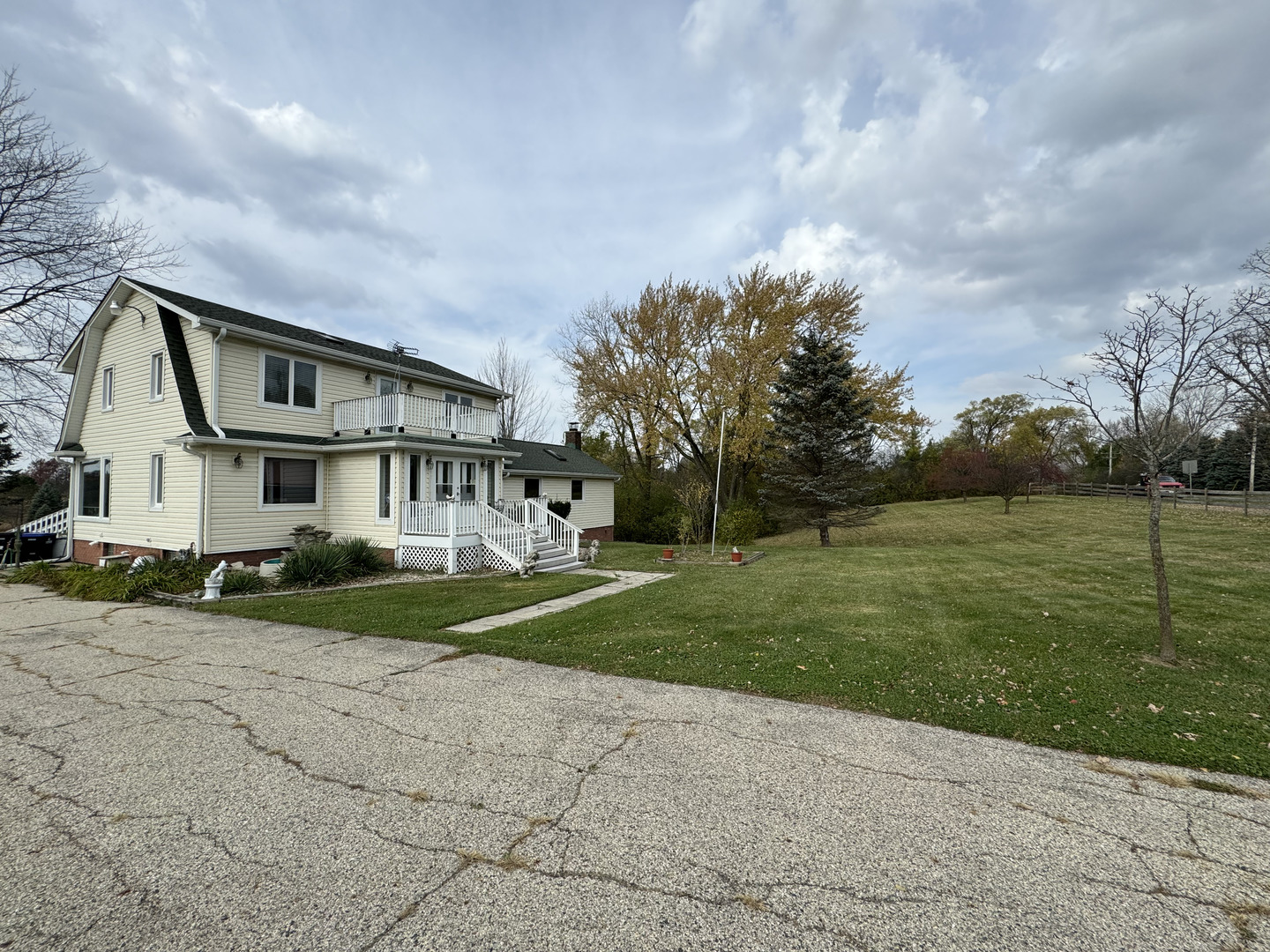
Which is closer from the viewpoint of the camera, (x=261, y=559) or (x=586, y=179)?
(x=261, y=559)

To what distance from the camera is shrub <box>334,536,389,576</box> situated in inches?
495

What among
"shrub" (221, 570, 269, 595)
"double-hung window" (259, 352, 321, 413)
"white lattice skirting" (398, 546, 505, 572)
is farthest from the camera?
"double-hung window" (259, 352, 321, 413)

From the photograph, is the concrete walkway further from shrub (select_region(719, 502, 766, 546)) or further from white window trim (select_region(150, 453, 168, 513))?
white window trim (select_region(150, 453, 168, 513))

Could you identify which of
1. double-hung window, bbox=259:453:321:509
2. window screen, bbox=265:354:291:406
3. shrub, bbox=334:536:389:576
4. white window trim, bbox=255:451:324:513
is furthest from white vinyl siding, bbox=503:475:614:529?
window screen, bbox=265:354:291:406

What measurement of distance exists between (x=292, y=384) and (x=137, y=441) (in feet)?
16.3

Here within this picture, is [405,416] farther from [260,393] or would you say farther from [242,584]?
[242,584]

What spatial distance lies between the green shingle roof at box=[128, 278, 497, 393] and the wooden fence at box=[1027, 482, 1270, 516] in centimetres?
3528

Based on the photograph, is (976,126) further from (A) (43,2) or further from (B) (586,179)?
(A) (43,2)

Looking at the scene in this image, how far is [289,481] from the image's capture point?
560 inches

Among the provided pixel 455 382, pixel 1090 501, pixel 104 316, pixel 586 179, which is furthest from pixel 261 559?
pixel 1090 501

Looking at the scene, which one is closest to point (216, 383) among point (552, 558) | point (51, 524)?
point (552, 558)

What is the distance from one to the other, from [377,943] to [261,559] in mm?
14232

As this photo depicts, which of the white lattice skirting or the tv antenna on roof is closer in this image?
the white lattice skirting

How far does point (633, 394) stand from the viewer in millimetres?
26000
